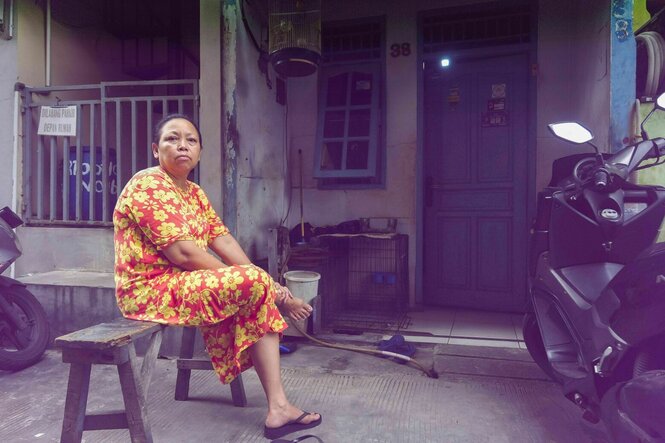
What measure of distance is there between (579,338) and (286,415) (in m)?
1.48

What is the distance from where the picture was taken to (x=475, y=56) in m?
4.82

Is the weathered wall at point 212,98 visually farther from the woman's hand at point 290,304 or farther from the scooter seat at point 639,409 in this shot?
the scooter seat at point 639,409

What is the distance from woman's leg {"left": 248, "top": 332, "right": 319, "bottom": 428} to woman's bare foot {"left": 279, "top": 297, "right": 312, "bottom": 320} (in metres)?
0.22

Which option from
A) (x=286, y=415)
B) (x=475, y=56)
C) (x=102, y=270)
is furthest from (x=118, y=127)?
(x=475, y=56)

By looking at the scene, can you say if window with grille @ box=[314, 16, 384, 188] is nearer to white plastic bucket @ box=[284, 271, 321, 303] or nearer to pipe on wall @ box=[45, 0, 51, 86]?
white plastic bucket @ box=[284, 271, 321, 303]

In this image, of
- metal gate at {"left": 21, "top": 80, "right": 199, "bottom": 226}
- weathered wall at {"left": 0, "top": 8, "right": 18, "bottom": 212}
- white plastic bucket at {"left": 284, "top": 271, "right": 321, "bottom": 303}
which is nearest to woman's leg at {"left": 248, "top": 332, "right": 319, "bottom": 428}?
white plastic bucket at {"left": 284, "top": 271, "right": 321, "bottom": 303}

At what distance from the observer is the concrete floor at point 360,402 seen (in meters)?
2.42

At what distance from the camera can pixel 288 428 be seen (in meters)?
2.39

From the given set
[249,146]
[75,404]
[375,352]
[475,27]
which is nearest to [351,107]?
[249,146]

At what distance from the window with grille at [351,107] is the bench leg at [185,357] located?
254cm

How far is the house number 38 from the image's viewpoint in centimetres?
500

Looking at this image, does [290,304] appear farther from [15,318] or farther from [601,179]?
[15,318]

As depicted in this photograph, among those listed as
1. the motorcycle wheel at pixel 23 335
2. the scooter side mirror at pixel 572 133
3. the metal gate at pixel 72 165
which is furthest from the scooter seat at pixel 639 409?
the motorcycle wheel at pixel 23 335

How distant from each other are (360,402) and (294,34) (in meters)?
3.03
